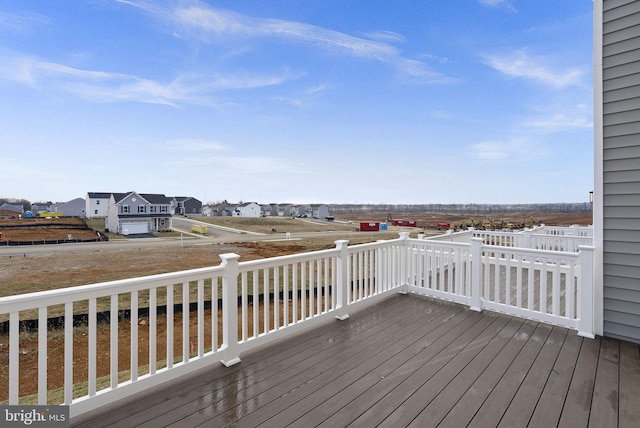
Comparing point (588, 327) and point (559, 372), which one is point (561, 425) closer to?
point (559, 372)

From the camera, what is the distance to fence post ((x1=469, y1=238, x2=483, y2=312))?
365 cm

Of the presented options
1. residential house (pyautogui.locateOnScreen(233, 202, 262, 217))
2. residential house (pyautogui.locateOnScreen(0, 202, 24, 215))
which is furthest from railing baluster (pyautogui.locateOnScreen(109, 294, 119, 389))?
residential house (pyautogui.locateOnScreen(0, 202, 24, 215))

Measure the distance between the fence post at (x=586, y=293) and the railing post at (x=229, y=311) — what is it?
3.42 metres

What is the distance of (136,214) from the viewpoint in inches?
1288

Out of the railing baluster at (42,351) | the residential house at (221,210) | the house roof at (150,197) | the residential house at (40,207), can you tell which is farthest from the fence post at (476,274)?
the residential house at (40,207)

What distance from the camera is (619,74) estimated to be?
2.86 meters

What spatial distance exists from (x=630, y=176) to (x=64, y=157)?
33118mm

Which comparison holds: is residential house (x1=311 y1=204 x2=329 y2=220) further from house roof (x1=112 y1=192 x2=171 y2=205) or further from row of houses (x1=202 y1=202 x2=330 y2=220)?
house roof (x1=112 y1=192 x2=171 y2=205)

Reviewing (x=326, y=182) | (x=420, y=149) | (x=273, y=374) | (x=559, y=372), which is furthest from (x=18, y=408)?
(x=326, y=182)

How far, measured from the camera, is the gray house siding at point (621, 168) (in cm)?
278

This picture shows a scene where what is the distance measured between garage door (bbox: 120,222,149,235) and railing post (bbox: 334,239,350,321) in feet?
115

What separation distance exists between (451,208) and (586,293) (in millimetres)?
62366

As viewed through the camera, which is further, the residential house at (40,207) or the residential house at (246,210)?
the residential house at (246,210)

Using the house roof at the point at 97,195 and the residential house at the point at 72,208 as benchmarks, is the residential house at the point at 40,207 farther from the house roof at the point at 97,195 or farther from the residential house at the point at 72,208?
the house roof at the point at 97,195
